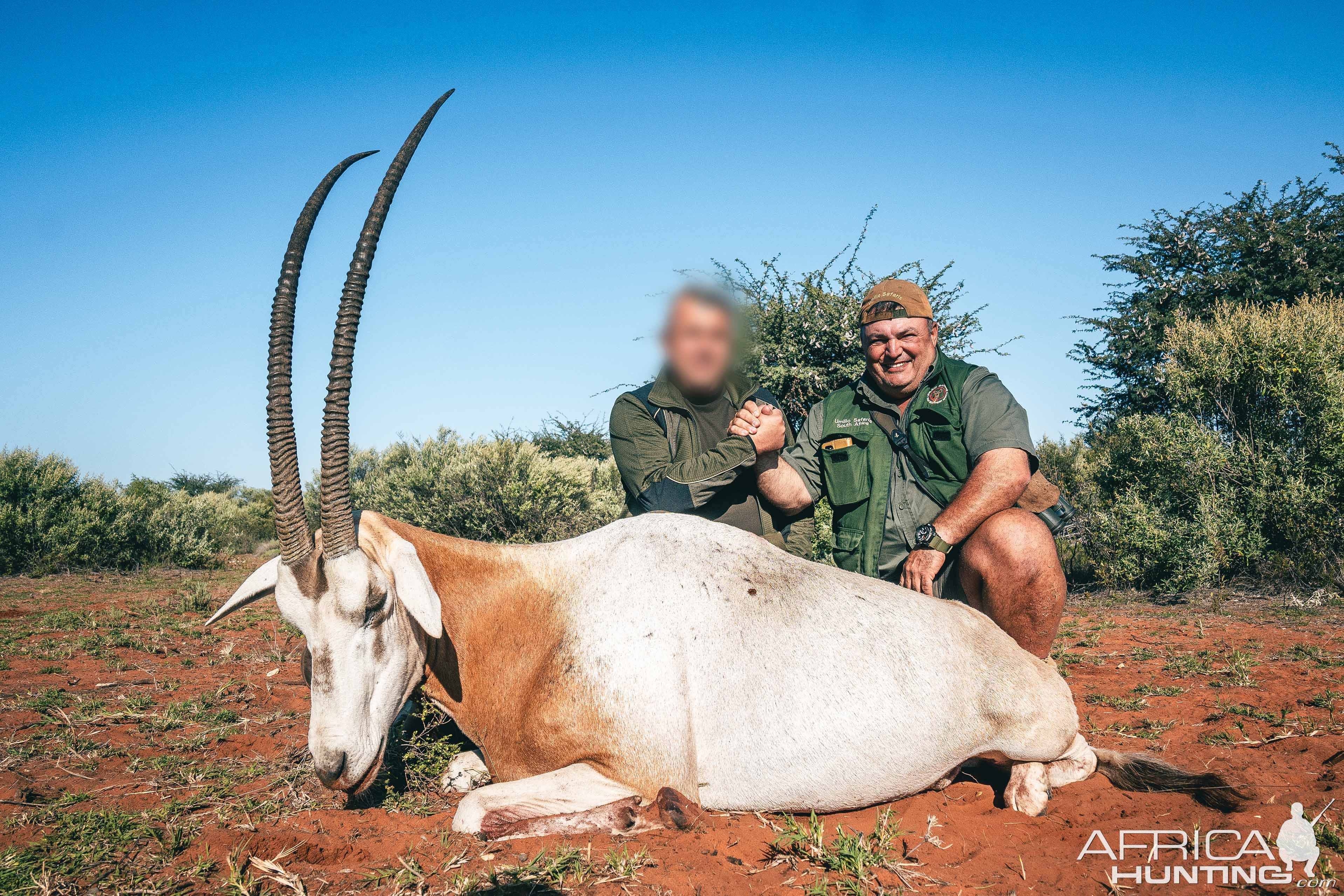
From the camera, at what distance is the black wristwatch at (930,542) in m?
4.34

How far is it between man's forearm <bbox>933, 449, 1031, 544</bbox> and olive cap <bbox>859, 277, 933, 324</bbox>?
1.11 m

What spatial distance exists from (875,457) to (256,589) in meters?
3.59

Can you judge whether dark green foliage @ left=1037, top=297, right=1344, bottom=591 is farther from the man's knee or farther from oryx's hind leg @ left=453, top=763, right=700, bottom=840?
oryx's hind leg @ left=453, top=763, right=700, bottom=840

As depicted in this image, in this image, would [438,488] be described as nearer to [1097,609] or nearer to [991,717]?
[1097,609]

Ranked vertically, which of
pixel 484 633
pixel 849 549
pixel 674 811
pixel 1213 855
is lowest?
pixel 1213 855

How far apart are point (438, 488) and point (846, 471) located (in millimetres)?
9576

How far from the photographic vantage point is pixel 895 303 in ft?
16.5

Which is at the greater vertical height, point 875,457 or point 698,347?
point 698,347

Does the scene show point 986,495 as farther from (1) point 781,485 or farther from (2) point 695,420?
(2) point 695,420

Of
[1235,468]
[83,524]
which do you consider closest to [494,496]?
[83,524]

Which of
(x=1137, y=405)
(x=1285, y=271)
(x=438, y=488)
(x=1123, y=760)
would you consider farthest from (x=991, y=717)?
(x=1285, y=271)

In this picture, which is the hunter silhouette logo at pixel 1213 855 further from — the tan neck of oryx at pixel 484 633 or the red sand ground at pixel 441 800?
the tan neck of oryx at pixel 484 633

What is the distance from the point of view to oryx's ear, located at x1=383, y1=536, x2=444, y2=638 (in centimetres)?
326

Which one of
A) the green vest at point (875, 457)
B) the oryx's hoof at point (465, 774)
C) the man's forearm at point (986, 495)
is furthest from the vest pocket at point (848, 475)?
the oryx's hoof at point (465, 774)
